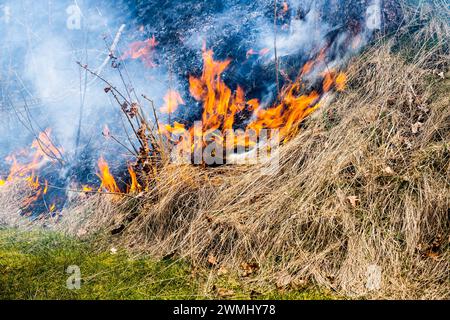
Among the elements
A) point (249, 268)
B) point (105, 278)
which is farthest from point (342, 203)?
point (105, 278)

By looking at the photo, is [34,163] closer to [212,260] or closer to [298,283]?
[212,260]

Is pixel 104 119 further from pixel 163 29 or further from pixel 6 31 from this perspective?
pixel 6 31

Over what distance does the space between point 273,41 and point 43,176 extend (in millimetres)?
3302

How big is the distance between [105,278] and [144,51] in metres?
3.31

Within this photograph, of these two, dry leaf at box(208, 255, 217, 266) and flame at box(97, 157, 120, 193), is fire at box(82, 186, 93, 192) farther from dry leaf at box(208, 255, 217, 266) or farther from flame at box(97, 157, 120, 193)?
dry leaf at box(208, 255, 217, 266)

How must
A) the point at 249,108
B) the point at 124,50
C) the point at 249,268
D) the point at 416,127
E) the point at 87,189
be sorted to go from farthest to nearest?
the point at 124,50 → the point at 87,189 → the point at 249,108 → the point at 416,127 → the point at 249,268

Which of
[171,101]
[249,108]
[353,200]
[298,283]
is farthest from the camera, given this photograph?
[171,101]

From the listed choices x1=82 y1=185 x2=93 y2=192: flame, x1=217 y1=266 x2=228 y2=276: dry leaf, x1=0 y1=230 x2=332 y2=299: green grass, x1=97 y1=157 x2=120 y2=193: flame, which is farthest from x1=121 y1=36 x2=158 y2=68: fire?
x1=217 y1=266 x2=228 y2=276: dry leaf

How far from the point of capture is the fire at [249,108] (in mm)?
4836

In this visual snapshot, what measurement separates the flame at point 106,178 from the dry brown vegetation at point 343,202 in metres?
0.19

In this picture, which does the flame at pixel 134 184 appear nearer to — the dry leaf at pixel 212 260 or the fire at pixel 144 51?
the dry leaf at pixel 212 260

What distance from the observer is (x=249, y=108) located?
514cm

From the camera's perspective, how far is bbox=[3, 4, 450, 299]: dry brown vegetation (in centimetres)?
344
